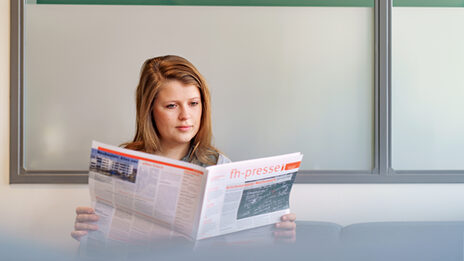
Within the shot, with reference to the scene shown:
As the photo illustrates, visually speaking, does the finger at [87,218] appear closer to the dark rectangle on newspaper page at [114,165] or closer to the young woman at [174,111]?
the dark rectangle on newspaper page at [114,165]

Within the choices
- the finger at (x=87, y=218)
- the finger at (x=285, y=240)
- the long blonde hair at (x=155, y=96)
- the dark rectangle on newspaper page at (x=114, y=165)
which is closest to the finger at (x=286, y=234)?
the finger at (x=285, y=240)

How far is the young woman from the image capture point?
4.35 ft

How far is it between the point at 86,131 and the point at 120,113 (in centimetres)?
19

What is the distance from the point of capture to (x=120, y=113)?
78.0 inches

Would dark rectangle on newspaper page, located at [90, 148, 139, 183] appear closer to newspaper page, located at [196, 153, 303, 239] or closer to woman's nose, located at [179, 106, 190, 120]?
newspaper page, located at [196, 153, 303, 239]

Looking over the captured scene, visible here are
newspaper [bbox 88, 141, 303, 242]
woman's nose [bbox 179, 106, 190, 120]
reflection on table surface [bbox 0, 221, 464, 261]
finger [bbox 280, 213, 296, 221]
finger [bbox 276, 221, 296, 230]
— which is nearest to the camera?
reflection on table surface [bbox 0, 221, 464, 261]

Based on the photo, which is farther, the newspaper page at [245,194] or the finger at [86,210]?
the finger at [86,210]

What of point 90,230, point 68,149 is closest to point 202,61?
point 68,149

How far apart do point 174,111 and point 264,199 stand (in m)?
0.48

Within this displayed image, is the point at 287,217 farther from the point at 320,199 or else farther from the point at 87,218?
the point at 320,199

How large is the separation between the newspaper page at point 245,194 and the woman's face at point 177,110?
429mm

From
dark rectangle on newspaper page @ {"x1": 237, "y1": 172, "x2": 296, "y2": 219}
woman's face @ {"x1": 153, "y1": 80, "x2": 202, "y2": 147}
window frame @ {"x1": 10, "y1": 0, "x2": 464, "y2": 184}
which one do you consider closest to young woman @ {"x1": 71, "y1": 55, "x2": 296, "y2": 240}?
woman's face @ {"x1": 153, "y1": 80, "x2": 202, "y2": 147}

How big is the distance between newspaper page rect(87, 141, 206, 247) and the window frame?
1.04 m

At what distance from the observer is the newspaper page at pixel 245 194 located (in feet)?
2.98
